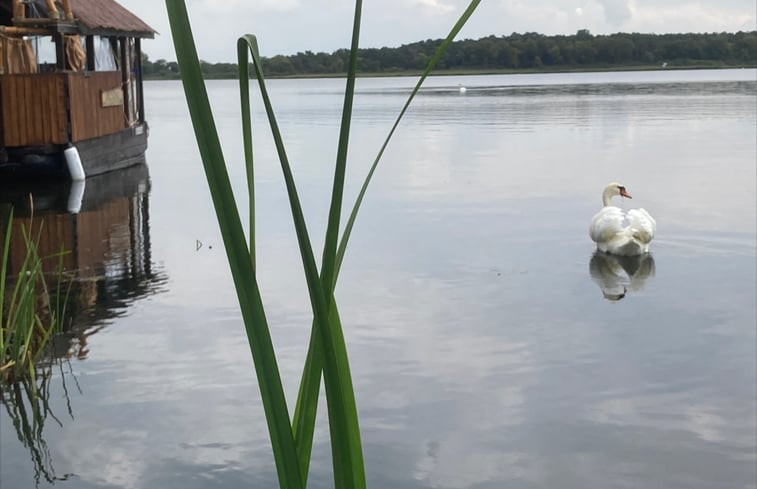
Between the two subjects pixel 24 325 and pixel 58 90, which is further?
pixel 58 90

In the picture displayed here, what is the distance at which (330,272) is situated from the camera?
1.63 m

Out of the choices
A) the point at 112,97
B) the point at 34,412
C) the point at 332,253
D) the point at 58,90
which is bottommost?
the point at 34,412

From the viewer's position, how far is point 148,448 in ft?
22.1

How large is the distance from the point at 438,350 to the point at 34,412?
3.41 metres

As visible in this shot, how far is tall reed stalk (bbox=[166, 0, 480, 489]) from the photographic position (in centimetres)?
133

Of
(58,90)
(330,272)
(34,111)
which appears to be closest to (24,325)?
(330,272)

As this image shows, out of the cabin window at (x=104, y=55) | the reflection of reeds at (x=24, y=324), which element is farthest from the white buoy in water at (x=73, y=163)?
the reflection of reeds at (x=24, y=324)

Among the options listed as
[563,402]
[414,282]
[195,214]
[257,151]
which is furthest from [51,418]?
[257,151]

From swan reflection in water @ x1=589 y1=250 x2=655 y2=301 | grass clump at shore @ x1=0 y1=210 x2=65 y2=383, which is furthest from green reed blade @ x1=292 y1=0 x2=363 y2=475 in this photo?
swan reflection in water @ x1=589 y1=250 x2=655 y2=301

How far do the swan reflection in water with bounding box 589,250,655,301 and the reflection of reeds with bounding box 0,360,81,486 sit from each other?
19.6 ft

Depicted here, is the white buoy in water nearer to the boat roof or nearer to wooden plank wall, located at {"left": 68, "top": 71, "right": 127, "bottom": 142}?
wooden plank wall, located at {"left": 68, "top": 71, "right": 127, "bottom": 142}

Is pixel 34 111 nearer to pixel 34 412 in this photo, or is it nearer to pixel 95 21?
pixel 95 21

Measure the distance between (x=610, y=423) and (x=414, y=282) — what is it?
5.13 m

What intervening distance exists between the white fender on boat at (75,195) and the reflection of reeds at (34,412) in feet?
36.1
